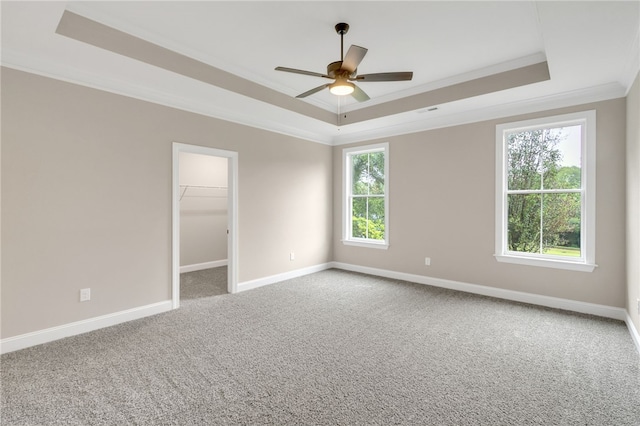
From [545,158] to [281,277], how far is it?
4.16 metres

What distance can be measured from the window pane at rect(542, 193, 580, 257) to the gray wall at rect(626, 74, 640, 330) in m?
0.54

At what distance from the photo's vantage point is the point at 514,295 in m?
4.14

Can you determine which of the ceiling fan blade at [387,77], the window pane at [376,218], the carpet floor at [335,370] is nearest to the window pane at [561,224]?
the carpet floor at [335,370]

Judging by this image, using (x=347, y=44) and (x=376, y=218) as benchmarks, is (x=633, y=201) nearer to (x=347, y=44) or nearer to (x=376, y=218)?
(x=347, y=44)

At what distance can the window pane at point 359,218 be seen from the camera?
590cm

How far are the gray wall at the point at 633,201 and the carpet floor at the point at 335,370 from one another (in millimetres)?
410

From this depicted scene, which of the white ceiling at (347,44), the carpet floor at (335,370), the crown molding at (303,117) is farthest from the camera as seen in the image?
the crown molding at (303,117)

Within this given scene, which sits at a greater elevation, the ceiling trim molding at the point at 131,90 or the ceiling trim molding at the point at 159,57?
the ceiling trim molding at the point at 159,57

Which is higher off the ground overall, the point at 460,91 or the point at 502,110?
the point at 460,91

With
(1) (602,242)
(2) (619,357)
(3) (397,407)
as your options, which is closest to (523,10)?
(1) (602,242)

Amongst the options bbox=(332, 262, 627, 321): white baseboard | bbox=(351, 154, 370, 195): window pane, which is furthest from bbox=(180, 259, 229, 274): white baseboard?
bbox=(351, 154, 370, 195): window pane

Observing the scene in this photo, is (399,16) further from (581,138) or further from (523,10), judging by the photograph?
(581,138)

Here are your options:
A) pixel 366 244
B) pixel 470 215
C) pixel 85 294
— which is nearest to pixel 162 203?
pixel 85 294

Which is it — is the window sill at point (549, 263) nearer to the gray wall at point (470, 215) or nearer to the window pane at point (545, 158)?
the gray wall at point (470, 215)
